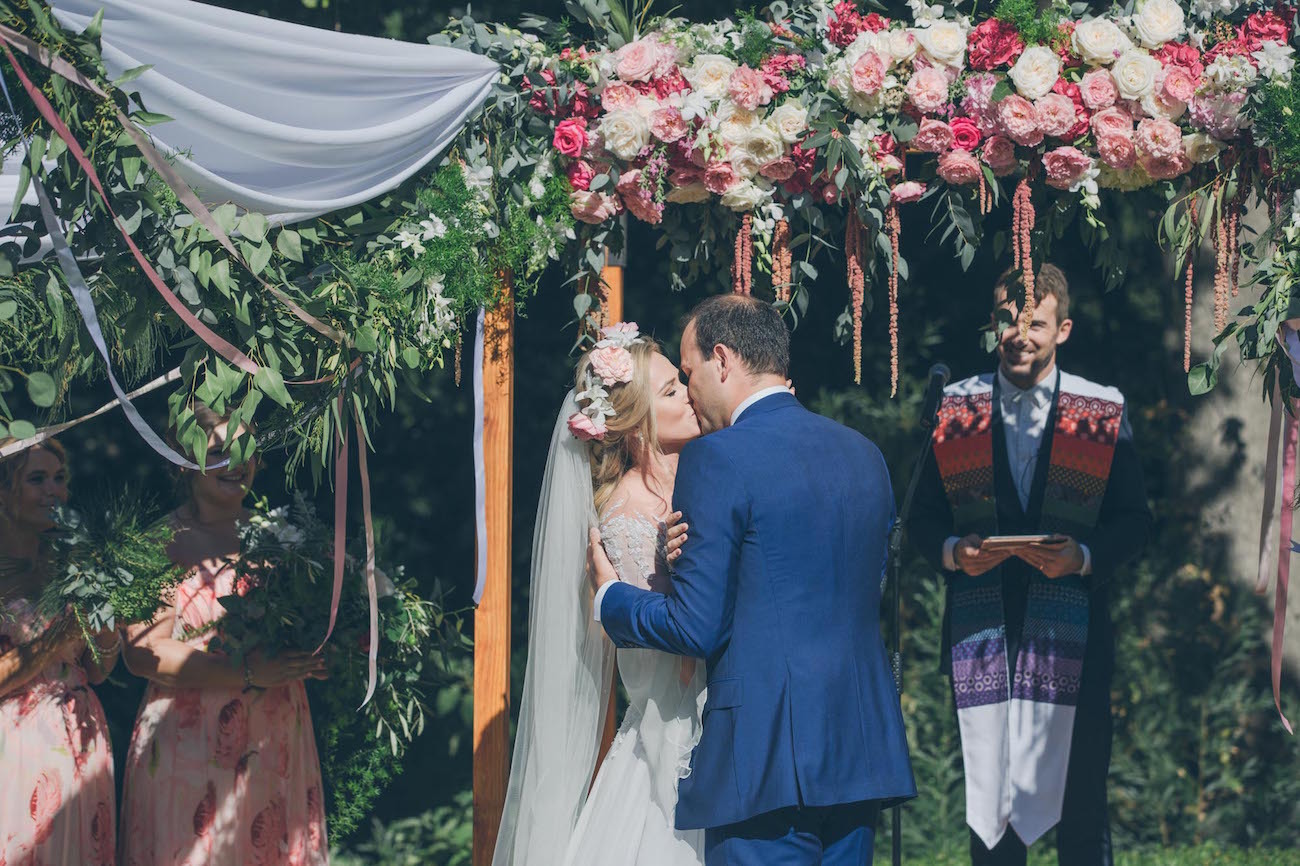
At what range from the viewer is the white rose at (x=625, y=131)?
4.44 metres

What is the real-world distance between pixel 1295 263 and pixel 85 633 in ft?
11.5

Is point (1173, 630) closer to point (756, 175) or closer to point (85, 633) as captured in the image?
point (756, 175)

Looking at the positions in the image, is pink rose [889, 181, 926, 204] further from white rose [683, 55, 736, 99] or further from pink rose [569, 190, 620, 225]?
pink rose [569, 190, 620, 225]

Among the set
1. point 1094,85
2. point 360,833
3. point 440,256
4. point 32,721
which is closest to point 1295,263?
point 1094,85

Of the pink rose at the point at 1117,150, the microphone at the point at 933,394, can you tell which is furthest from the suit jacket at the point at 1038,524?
the pink rose at the point at 1117,150

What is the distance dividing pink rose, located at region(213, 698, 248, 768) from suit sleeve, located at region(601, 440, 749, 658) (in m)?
1.69

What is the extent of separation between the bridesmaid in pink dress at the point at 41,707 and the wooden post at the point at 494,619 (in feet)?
3.60

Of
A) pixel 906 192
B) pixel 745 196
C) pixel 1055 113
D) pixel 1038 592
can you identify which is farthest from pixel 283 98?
pixel 1038 592

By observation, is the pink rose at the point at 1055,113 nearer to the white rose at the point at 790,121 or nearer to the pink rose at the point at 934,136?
the pink rose at the point at 934,136

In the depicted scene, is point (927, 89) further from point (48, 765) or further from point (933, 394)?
point (48, 765)

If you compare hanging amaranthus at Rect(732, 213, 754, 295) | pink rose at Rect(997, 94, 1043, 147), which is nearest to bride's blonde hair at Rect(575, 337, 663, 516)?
hanging amaranthus at Rect(732, 213, 754, 295)

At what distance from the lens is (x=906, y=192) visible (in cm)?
445

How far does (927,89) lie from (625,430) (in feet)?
4.17

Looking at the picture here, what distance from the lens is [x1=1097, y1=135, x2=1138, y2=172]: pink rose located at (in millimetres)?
4336
